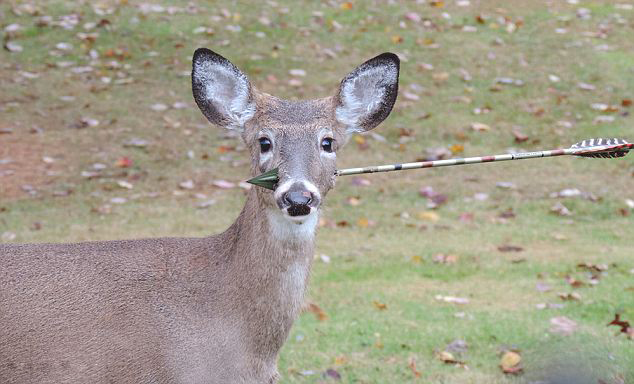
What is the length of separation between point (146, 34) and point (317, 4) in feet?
9.97

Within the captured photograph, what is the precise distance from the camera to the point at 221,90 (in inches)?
181

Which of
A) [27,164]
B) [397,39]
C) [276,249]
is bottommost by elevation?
[27,164]

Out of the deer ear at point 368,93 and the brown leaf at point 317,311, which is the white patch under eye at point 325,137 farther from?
the brown leaf at point 317,311

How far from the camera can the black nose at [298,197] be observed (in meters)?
3.81

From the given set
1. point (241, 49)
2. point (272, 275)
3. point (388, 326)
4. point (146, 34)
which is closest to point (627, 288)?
point (388, 326)

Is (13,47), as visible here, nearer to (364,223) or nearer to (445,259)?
(364,223)

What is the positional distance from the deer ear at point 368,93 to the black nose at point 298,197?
793 millimetres

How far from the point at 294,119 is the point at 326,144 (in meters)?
0.17

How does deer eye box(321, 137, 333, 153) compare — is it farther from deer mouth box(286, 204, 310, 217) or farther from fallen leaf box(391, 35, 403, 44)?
fallen leaf box(391, 35, 403, 44)

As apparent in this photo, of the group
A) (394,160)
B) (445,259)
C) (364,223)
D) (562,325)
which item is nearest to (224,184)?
(364,223)

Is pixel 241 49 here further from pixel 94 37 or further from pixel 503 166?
pixel 503 166

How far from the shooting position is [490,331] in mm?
7277

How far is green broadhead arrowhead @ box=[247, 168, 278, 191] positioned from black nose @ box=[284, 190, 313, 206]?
27cm

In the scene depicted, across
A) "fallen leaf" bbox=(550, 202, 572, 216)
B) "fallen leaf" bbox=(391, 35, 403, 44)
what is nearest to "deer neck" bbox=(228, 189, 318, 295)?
"fallen leaf" bbox=(550, 202, 572, 216)
